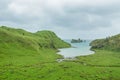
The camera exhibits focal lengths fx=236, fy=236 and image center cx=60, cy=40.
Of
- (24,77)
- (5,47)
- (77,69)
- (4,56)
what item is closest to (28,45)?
(5,47)

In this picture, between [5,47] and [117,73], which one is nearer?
[117,73]

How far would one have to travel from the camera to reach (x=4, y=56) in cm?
14000

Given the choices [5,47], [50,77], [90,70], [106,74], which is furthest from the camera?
[5,47]

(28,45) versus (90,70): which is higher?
(28,45)

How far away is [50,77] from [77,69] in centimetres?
2013

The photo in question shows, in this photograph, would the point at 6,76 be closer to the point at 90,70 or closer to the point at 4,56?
the point at 90,70

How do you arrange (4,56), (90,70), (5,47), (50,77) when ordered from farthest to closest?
(5,47) → (4,56) → (90,70) → (50,77)

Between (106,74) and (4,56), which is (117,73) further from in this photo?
(4,56)

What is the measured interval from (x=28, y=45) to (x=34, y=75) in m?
93.5

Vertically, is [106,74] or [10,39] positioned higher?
[10,39]

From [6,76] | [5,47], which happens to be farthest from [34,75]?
[5,47]

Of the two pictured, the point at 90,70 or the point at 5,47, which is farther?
the point at 5,47

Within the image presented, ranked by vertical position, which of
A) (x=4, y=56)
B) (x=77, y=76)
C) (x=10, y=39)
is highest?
(x=10, y=39)

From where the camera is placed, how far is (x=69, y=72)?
94.4 metres
